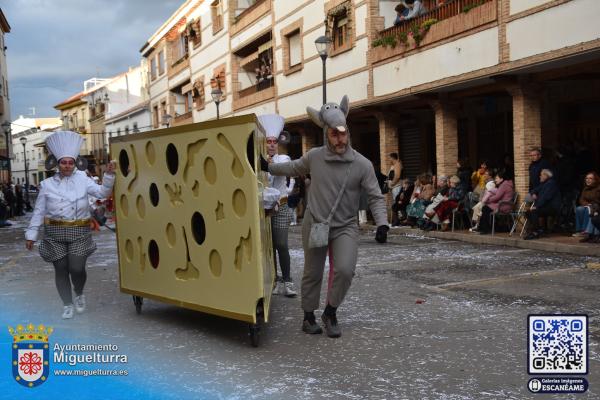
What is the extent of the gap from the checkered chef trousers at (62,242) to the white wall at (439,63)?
980cm

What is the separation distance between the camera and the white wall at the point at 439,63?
14.6m

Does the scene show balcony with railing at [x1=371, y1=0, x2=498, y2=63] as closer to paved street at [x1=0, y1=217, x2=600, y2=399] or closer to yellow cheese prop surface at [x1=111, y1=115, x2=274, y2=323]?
paved street at [x1=0, y1=217, x2=600, y2=399]

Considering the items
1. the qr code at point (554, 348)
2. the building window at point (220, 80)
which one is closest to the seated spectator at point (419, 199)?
the qr code at point (554, 348)

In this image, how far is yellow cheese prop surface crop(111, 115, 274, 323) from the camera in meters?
5.86

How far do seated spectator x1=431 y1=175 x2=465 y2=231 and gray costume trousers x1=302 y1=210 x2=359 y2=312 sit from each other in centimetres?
965

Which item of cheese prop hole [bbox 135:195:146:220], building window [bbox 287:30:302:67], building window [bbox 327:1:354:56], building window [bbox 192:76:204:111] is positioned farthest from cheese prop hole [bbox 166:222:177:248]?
building window [bbox 192:76:204:111]

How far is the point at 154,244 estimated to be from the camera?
7035 mm

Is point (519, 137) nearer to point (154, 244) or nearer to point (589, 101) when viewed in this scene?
point (589, 101)

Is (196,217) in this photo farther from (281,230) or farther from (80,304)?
(80,304)

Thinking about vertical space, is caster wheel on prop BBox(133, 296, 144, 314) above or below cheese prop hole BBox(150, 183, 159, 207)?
below

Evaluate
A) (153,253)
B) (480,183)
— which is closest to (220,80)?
(480,183)

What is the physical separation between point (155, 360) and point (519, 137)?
10764 millimetres

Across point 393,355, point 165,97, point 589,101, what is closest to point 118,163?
point 393,355

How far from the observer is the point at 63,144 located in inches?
288
